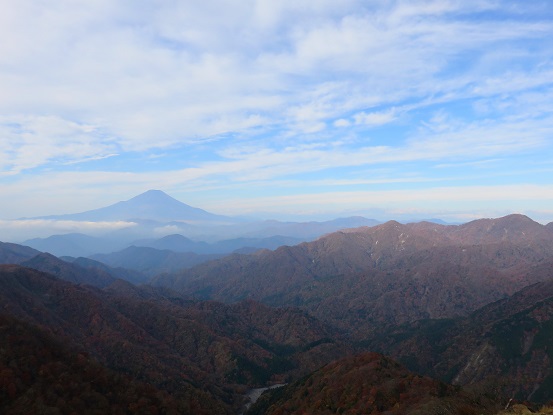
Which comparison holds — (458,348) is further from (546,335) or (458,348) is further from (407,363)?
(546,335)

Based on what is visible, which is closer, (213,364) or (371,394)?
(371,394)

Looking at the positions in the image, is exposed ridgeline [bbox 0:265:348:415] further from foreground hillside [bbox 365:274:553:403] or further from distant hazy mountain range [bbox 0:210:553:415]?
foreground hillside [bbox 365:274:553:403]

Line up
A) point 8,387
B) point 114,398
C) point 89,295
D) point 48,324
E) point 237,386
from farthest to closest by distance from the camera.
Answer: point 89,295 → point 237,386 → point 48,324 → point 114,398 → point 8,387

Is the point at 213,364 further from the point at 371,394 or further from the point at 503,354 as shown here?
the point at 503,354

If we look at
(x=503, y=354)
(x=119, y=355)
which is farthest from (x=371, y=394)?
(x=503, y=354)

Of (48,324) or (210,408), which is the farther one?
(48,324)

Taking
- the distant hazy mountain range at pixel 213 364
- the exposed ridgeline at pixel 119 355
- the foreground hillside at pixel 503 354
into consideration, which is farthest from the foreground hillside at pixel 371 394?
the foreground hillside at pixel 503 354

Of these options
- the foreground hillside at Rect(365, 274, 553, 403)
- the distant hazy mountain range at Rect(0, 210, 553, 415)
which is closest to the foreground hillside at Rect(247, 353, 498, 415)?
the distant hazy mountain range at Rect(0, 210, 553, 415)

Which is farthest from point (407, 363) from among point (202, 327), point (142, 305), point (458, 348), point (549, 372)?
point (142, 305)
